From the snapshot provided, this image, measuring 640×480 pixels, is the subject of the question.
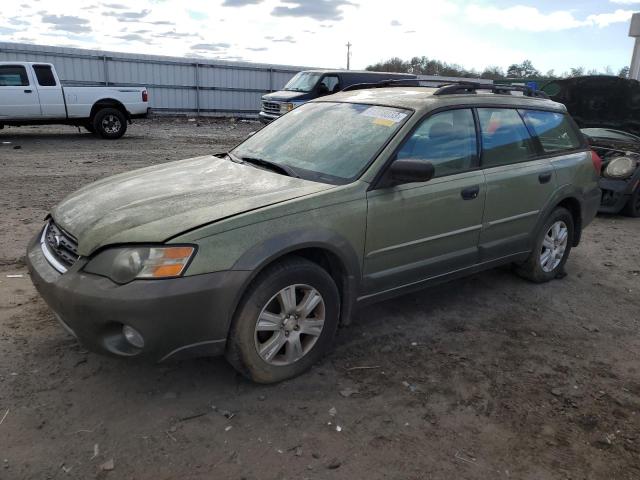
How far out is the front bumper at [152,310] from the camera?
2.59 metres

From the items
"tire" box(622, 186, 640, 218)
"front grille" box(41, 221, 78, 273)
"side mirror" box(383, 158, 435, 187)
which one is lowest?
"tire" box(622, 186, 640, 218)

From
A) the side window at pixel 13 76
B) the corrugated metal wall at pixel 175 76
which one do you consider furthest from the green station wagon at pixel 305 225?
the corrugated metal wall at pixel 175 76

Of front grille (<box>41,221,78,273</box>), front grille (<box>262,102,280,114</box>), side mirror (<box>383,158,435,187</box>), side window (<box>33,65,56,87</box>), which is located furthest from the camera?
front grille (<box>262,102,280,114</box>)

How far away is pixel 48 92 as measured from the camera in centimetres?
1320

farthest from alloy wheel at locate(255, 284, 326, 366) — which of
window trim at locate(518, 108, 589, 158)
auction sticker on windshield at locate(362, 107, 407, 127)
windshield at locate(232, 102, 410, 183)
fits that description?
window trim at locate(518, 108, 589, 158)

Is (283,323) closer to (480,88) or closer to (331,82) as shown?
(480,88)

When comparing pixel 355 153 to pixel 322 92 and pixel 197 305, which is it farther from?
pixel 322 92

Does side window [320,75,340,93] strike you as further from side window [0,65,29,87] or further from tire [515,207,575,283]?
tire [515,207,575,283]

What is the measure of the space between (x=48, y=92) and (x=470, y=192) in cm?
1248


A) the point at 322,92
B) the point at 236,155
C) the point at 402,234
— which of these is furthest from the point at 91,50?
the point at 402,234

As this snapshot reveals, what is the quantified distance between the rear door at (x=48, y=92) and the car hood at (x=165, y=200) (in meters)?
11.1

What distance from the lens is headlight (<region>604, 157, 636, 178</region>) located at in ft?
24.3

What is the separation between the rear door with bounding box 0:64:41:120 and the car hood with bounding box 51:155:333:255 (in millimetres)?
11096

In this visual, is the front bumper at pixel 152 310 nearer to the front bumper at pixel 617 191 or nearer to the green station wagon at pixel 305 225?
the green station wagon at pixel 305 225
